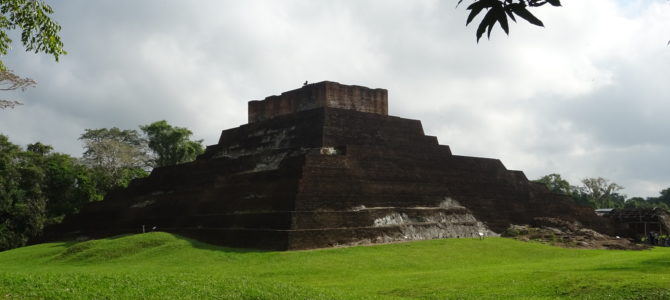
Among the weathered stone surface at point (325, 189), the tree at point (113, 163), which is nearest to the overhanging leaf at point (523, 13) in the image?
the weathered stone surface at point (325, 189)

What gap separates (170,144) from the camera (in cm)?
3869

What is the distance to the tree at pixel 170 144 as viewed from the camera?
3856 centimetres

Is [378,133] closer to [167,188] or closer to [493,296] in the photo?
[167,188]

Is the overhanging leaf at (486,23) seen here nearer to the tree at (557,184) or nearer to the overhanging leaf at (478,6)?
the overhanging leaf at (478,6)

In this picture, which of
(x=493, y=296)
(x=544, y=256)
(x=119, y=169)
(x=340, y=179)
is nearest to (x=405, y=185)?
(x=340, y=179)

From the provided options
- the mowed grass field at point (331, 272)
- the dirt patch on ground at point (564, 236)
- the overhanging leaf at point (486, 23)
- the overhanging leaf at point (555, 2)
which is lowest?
the mowed grass field at point (331, 272)

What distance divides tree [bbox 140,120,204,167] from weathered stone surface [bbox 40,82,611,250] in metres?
13.2

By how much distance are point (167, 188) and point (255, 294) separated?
16.9 metres

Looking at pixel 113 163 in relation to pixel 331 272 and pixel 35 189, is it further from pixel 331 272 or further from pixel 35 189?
pixel 331 272

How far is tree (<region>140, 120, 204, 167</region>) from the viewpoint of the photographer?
127 feet

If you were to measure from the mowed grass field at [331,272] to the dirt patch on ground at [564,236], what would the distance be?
109 cm

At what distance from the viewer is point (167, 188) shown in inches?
931

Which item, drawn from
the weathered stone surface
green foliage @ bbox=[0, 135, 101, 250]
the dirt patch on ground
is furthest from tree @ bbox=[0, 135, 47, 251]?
the dirt patch on ground

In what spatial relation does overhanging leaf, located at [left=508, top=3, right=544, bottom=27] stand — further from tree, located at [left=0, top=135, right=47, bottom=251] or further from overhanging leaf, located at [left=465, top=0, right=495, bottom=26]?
tree, located at [left=0, top=135, right=47, bottom=251]
